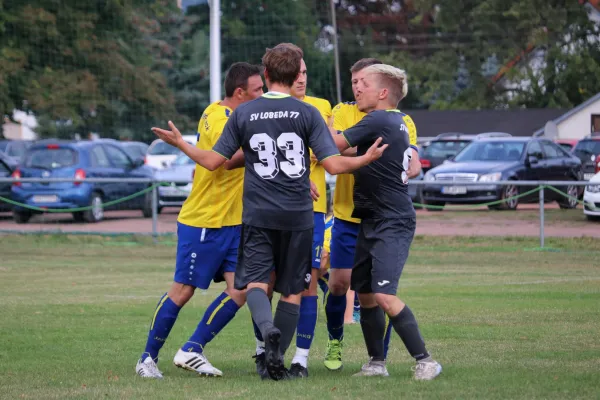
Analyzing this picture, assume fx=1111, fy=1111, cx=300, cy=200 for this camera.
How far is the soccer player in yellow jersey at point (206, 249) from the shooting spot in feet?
23.9

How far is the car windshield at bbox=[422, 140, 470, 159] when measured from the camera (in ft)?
103

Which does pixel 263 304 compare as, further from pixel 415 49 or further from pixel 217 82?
pixel 415 49

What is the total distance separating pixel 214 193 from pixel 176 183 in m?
14.6

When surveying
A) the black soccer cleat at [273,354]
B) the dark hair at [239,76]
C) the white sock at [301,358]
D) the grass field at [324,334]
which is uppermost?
the dark hair at [239,76]

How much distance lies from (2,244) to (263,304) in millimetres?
13538

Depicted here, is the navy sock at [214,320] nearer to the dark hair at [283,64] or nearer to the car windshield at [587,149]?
the dark hair at [283,64]

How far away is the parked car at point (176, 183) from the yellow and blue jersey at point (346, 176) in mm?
8562

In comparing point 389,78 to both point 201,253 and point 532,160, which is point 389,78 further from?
point 532,160

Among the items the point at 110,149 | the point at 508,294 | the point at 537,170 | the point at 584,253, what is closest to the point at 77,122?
the point at 110,149

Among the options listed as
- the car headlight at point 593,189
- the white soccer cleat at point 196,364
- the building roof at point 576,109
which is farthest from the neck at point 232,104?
the building roof at point 576,109

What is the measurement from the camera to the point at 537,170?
86.2ft

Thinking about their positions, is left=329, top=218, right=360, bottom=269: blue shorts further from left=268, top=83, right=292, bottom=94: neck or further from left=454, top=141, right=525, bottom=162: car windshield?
left=454, top=141, right=525, bottom=162: car windshield

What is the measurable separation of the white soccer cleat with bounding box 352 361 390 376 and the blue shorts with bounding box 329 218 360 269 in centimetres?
68

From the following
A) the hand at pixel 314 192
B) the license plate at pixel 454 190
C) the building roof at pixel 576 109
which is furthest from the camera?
the building roof at pixel 576 109
